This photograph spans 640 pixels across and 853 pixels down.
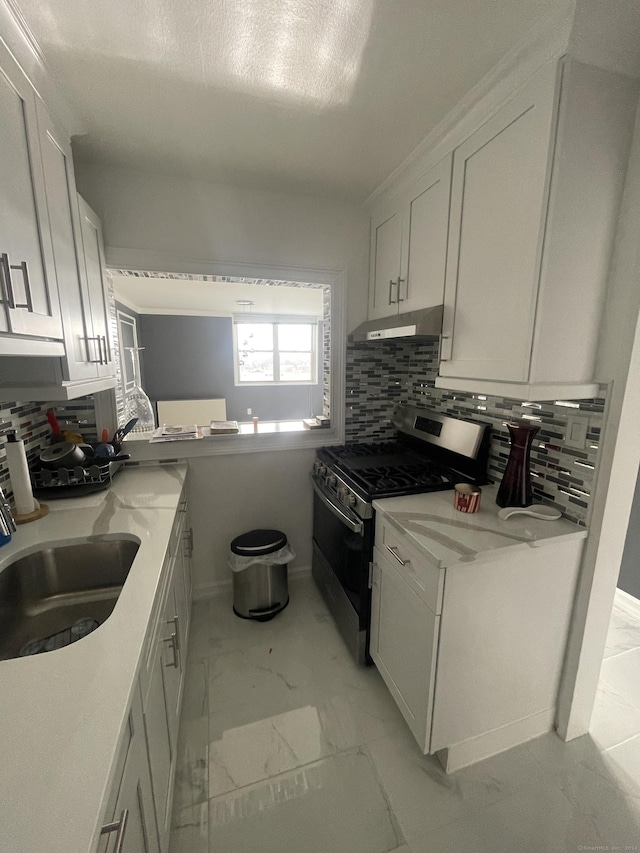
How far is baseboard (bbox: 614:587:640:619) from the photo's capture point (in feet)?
7.05

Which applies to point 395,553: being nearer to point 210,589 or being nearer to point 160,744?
point 160,744

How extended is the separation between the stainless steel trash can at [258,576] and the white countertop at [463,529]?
2.73ft

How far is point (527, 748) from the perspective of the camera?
4.69ft

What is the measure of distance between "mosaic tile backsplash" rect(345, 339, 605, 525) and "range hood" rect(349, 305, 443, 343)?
1.33 feet

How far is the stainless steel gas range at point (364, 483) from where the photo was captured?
1637mm

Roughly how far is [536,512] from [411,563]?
0.54 metres

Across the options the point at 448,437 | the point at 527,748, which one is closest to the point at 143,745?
the point at 527,748

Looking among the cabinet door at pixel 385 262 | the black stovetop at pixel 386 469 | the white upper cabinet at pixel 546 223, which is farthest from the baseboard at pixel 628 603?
the cabinet door at pixel 385 262

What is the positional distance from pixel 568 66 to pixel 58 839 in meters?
1.96

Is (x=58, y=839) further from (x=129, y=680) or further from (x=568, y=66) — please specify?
(x=568, y=66)

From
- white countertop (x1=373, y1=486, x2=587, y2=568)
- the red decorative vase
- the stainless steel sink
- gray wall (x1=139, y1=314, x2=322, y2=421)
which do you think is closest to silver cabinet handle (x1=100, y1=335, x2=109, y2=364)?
the stainless steel sink

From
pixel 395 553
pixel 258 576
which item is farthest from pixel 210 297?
pixel 395 553

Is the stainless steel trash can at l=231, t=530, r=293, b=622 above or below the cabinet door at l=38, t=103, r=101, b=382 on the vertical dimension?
below

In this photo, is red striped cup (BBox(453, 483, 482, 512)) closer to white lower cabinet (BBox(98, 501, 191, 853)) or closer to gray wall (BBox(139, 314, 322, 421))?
white lower cabinet (BBox(98, 501, 191, 853))
